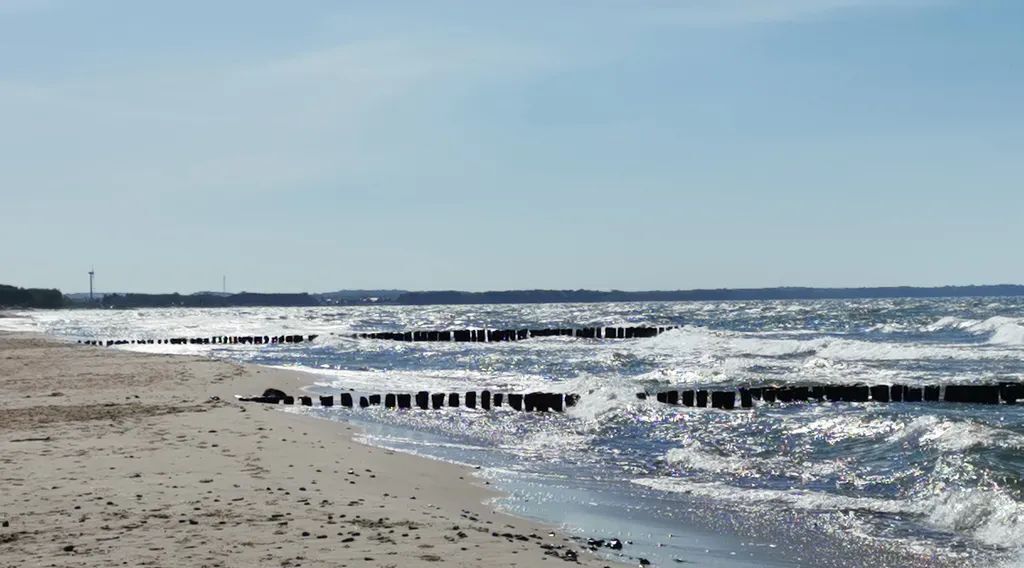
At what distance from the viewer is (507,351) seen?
51219 mm

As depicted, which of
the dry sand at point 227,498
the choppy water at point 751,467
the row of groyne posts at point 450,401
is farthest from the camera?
the row of groyne posts at point 450,401

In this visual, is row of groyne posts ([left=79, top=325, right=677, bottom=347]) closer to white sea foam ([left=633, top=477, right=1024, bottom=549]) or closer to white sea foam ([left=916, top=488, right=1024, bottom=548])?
white sea foam ([left=633, top=477, right=1024, bottom=549])

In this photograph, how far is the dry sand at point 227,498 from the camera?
8.16 meters

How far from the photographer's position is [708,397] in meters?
24.7

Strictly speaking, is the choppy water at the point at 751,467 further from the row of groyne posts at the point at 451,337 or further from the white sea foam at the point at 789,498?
the row of groyne posts at the point at 451,337

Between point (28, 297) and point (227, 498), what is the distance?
190 metres

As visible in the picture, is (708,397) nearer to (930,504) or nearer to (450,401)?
(450,401)

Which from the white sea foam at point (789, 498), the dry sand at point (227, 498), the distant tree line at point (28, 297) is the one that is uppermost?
the distant tree line at point (28, 297)

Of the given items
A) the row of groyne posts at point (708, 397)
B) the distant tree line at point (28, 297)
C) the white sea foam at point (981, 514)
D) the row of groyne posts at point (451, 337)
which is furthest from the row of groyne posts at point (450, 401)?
the distant tree line at point (28, 297)

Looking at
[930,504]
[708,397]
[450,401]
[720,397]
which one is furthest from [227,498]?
[708,397]

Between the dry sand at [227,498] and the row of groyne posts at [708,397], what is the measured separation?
4006 millimetres

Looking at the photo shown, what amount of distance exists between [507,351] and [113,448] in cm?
3778

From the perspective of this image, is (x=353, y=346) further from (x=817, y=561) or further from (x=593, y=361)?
(x=817, y=561)

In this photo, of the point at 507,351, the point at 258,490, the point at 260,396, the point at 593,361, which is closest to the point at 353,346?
the point at 507,351
